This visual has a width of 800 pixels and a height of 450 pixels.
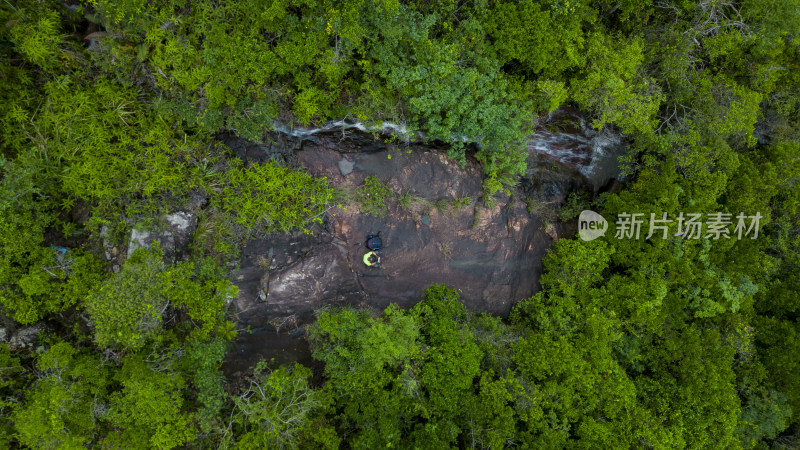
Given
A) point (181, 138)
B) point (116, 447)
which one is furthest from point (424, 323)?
point (181, 138)

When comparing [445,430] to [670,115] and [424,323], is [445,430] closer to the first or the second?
[424,323]

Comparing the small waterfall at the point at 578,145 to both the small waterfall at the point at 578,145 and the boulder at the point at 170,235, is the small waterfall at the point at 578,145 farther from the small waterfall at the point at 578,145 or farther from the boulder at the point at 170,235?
the boulder at the point at 170,235

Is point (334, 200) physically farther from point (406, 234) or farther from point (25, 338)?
point (25, 338)

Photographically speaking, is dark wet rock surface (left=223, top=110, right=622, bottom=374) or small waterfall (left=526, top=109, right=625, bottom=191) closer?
dark wet rock surface (left=223, top=110, right=622, bottom=374)

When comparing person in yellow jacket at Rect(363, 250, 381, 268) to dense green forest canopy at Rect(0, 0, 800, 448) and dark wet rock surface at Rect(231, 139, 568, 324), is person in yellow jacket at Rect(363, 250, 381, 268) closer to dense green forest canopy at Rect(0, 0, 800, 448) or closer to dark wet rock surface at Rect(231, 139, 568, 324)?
dark wet rock surface at Rect(231, 139, 568, 324)

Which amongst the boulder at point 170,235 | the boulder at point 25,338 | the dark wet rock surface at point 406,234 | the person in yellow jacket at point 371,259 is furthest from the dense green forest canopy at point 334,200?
the person in yellow jacket at point 371,259

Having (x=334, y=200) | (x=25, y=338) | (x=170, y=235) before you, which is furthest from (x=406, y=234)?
(x=25, y=338)

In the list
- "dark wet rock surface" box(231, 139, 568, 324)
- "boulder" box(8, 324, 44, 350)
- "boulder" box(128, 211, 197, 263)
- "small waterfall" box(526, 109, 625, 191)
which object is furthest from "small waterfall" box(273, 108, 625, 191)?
"boulder" box(8, 324, 44, 350)
